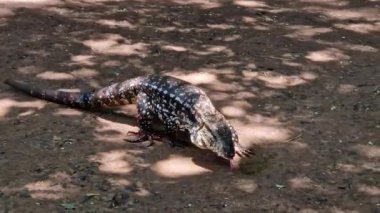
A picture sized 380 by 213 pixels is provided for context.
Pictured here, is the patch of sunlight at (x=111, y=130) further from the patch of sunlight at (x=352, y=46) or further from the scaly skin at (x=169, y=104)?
the patch of sunlight at (x=352, y=46)

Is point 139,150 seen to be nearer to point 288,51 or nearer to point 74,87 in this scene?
point 74,87

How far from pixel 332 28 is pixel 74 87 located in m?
3.93

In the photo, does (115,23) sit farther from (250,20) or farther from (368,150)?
(368,150)

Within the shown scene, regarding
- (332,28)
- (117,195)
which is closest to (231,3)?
(332,28)

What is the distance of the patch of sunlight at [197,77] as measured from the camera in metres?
7.29

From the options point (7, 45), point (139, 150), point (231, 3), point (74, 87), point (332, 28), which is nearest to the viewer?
point (139, 150)

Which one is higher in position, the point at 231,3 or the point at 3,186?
the point at 231,3

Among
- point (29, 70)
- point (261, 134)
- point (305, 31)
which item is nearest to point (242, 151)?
point (261, 134)

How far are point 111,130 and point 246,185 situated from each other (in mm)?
1600

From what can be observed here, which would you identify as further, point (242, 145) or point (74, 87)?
point (74, 87)

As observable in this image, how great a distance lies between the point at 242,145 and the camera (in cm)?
589

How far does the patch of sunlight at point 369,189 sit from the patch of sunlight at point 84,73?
11.7 ft

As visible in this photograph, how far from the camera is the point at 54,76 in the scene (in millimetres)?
7359

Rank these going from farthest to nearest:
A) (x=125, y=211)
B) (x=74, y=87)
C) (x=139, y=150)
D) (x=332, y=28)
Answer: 1. (x=332, y=28)
2. (x=74, y=87)
3. (x=139, y=150)
4. (x=125, y=211)
